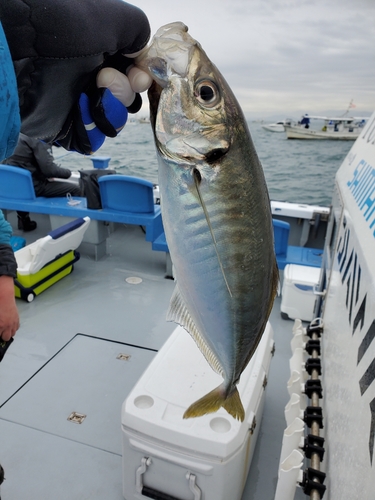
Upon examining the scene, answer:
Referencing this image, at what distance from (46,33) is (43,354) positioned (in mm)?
3044

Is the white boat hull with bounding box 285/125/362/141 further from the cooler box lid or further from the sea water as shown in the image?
the cooler box lid

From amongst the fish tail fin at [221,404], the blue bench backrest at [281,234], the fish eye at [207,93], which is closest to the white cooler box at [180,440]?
the fish tail fin at [221,404]

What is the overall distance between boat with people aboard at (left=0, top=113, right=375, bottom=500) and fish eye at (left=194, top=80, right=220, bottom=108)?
812 mm

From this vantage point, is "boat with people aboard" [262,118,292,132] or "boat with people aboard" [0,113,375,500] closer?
"boat with people aboard" [0,113,375,500]

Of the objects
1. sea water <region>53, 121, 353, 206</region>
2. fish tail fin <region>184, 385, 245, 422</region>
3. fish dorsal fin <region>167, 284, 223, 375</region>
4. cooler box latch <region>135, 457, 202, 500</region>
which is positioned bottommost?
sea water <region>53, 121, 353, 206</region>

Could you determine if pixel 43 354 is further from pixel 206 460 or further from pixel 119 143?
pixel 119 143

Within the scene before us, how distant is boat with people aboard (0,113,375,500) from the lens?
1.54 m

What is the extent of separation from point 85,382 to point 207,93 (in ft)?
9.12

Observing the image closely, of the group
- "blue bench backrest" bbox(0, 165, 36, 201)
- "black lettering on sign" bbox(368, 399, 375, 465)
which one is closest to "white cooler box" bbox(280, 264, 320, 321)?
"black lettering on sign" bbox(368, 399, 375, 465)

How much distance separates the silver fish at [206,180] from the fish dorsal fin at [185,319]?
108mm

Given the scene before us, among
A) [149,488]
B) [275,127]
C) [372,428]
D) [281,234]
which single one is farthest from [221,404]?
[275,127]

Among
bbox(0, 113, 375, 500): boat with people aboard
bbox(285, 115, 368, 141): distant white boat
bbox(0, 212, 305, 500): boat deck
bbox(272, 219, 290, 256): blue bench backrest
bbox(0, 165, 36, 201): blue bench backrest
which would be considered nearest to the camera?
bbox(0, 113, 375, 500): boat with people aboard

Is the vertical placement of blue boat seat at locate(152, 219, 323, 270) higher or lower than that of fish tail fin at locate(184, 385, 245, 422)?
lower

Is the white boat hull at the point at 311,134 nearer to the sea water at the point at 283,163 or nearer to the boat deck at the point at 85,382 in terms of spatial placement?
the sea water at the point at 283,163
